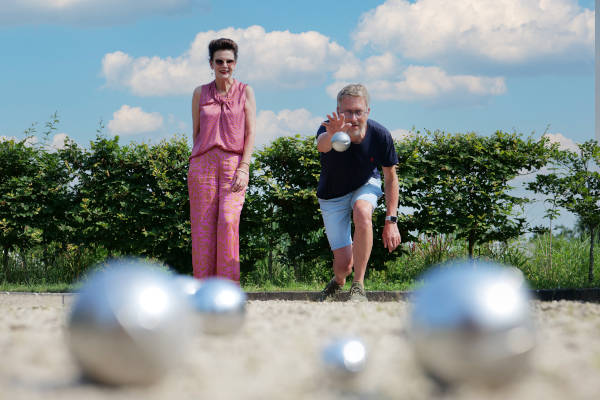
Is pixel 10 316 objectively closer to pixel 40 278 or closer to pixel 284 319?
pixel 284 319

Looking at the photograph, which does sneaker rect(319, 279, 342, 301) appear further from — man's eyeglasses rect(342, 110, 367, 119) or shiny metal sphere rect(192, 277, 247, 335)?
shiny metal sphere rect(192, 277, 247, 335)

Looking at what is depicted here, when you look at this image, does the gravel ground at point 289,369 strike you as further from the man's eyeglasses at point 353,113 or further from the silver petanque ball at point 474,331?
the man's eyeglasses at point 353,113

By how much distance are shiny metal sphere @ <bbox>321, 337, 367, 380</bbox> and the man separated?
3.08m

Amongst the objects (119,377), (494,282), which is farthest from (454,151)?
(119,377)

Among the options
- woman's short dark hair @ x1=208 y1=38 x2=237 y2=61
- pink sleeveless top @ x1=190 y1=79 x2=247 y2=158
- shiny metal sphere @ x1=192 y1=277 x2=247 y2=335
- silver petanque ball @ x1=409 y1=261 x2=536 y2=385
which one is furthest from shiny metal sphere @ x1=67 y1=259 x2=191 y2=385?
woman's short dark hair @ x1=208 y1=38 x2=237 y2=61

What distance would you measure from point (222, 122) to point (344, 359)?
4.17 meters

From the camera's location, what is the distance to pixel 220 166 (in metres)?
6.07

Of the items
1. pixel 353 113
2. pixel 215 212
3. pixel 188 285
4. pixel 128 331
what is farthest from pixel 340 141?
pixel 128 331

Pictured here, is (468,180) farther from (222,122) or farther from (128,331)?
(128,331)

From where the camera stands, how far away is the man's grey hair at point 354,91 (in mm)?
5559

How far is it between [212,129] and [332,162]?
4.62 ft

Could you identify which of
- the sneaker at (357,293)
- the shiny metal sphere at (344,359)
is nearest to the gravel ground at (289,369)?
the shiny metal sphere at (344,359)

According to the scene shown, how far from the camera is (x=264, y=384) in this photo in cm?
224

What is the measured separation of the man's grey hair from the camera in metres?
5.56
